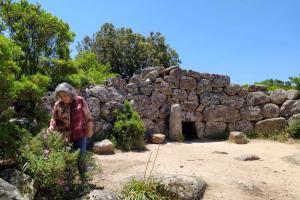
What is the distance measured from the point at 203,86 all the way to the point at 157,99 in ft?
5.69

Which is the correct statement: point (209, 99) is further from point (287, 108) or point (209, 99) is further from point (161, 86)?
point (287, 108)

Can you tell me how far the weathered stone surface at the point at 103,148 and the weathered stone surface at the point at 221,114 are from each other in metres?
4.42

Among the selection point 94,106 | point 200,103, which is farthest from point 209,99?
point 94,106

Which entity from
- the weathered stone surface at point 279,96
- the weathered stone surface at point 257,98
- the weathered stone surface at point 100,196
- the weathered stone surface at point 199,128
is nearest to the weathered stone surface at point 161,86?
the weathered stone surface at point 199,128

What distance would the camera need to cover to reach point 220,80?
12.2 meters

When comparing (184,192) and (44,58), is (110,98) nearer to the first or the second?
(44,58)

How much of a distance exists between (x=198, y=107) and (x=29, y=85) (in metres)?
7.02

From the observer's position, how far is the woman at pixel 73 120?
5.13 meters

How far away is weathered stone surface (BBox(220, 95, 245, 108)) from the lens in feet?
39.9

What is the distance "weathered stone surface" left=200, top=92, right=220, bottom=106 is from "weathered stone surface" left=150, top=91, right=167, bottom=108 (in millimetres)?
1384

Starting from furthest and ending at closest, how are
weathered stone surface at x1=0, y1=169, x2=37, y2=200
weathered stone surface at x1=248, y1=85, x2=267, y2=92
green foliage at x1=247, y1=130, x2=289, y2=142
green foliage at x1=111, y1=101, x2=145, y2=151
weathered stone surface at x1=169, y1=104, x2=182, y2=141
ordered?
weathered stone surface at x1=248, y1=85, x2=267, y2=92 < green foliage at x1=247, y1=130, x2=289, y2=142 < weathered stone surface at x1=169, y1=104, x2=182, y2=141 < green foliage at x1=111, y1=101, x2=145, y2=151 < weathered stone surface at x1=0, y1=169, x2=37, y2=200

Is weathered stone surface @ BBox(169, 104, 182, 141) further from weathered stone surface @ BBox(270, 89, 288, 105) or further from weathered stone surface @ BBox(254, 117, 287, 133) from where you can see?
weathered stone surface @ BBox(270, 89, 288, 105)

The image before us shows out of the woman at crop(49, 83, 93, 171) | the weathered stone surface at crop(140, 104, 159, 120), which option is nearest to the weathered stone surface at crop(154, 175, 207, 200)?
the woman at crop(49, 83, 93, 171)

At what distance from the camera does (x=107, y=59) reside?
2045cm
